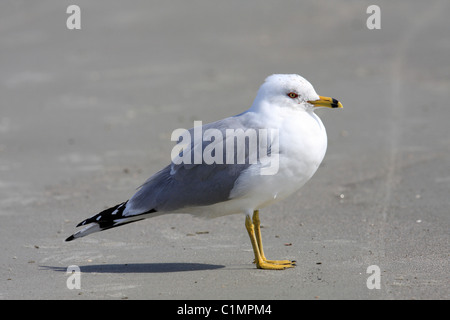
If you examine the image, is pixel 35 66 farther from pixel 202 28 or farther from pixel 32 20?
pixel 202 28

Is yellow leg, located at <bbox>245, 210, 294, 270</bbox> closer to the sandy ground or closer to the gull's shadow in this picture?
the sandy ground

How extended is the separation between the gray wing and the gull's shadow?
428 millimetres

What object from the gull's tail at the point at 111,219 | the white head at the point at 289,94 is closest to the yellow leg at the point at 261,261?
the gull's tail at the point at 111,219

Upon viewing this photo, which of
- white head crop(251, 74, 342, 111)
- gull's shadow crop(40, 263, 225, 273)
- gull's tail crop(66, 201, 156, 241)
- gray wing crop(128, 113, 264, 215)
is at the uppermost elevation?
white head crop(251, 74, 342, 111)

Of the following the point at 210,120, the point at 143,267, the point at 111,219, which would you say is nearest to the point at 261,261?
the point at 143,267

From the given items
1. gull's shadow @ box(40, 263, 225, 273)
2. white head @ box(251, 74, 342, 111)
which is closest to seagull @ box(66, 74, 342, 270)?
white head @ box(251, 74, 342, 111)

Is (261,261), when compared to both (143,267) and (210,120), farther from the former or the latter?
(210,120)

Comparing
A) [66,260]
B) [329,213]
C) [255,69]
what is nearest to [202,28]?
[255,69]

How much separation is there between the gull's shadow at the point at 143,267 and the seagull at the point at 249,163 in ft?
0.98

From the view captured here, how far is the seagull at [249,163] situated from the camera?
518cm

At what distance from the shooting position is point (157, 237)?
650cm

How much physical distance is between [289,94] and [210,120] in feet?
17.2

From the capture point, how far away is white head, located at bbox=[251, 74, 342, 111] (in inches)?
212

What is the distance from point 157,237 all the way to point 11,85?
284 inches
